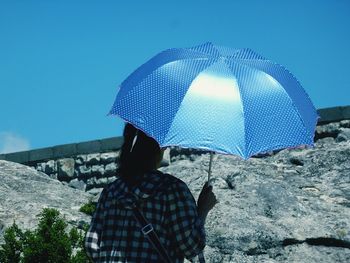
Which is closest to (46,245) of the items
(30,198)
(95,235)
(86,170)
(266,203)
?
(30,198)

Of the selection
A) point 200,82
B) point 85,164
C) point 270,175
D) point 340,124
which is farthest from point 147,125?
point 85,164

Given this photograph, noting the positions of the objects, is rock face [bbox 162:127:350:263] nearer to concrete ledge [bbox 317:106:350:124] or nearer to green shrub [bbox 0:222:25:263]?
green shrub [bbox 0:222:25:263]

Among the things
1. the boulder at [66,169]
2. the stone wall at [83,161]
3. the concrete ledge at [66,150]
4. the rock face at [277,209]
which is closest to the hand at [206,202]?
the rock face at [277,209]

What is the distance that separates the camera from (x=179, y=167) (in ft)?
20.1

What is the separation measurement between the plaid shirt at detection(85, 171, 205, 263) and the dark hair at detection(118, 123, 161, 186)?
4 cm

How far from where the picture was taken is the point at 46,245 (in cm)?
484

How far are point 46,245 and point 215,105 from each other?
249 centimetres

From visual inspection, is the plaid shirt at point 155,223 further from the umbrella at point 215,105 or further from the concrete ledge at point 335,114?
the concrete ledge at point 335,114

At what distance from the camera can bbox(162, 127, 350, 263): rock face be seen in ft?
15.8

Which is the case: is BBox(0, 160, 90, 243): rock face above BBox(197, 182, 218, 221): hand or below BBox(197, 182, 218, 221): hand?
below

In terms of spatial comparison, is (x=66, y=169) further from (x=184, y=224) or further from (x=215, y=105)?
(x=184, y=224)

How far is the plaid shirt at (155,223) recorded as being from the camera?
2.58 meters

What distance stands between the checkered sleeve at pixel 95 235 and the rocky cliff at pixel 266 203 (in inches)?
86.9

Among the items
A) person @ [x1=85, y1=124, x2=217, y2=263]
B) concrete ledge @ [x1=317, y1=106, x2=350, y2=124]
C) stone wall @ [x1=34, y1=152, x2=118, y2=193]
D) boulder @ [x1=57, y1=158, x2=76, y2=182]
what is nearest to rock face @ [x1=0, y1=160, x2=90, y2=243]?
stone wall @ [x1=34, y1=152, x2=118, y2=193]
